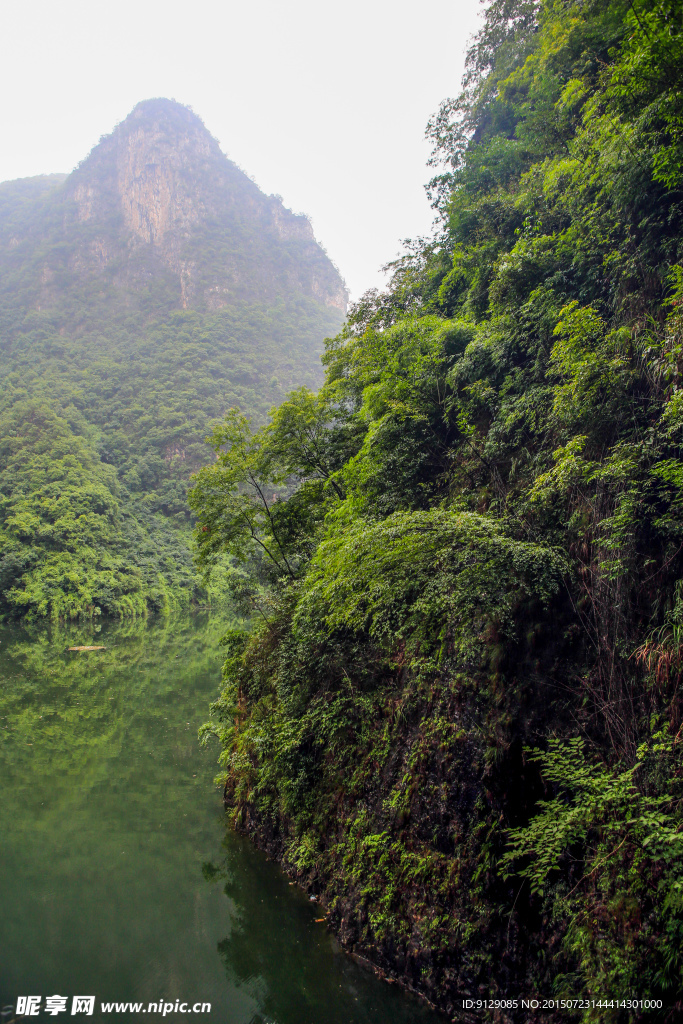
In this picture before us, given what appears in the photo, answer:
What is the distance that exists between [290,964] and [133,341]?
88563 mm

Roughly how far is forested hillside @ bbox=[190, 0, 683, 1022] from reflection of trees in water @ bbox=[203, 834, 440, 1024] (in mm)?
239

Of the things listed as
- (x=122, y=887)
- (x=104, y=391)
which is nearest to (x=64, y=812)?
(x=122, y=887)

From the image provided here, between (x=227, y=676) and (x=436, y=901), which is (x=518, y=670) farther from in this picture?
(x=227, y=676)

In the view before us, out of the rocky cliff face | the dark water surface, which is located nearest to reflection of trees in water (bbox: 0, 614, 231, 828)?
the dark water surface

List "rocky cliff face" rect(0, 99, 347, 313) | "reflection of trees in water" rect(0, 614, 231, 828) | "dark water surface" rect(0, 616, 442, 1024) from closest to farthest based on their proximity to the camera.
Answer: "dark water surface" rect(0, 616, 442, 1024)
"reflection of trees in water" rect(0, 614, 231, 828)
"rocky cliff face" rect(0, 99, 347, 313)

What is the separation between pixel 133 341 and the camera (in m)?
80.8

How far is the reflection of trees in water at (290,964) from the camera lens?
14.7 ft

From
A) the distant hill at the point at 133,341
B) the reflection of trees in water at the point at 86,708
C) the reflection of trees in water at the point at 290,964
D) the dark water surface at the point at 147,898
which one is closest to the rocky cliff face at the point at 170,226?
the distant hill at the point at 133,341

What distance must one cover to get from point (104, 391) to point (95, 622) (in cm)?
4340

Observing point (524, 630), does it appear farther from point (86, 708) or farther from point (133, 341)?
point (133, 341)

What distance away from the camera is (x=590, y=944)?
3.48 metres

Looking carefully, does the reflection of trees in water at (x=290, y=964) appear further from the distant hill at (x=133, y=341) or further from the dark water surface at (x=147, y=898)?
the distant hill at (x=133, y=341)

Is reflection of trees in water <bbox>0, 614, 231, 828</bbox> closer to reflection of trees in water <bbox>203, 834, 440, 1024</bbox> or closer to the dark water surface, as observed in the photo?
the dark water surface

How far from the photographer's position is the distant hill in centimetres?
3816
